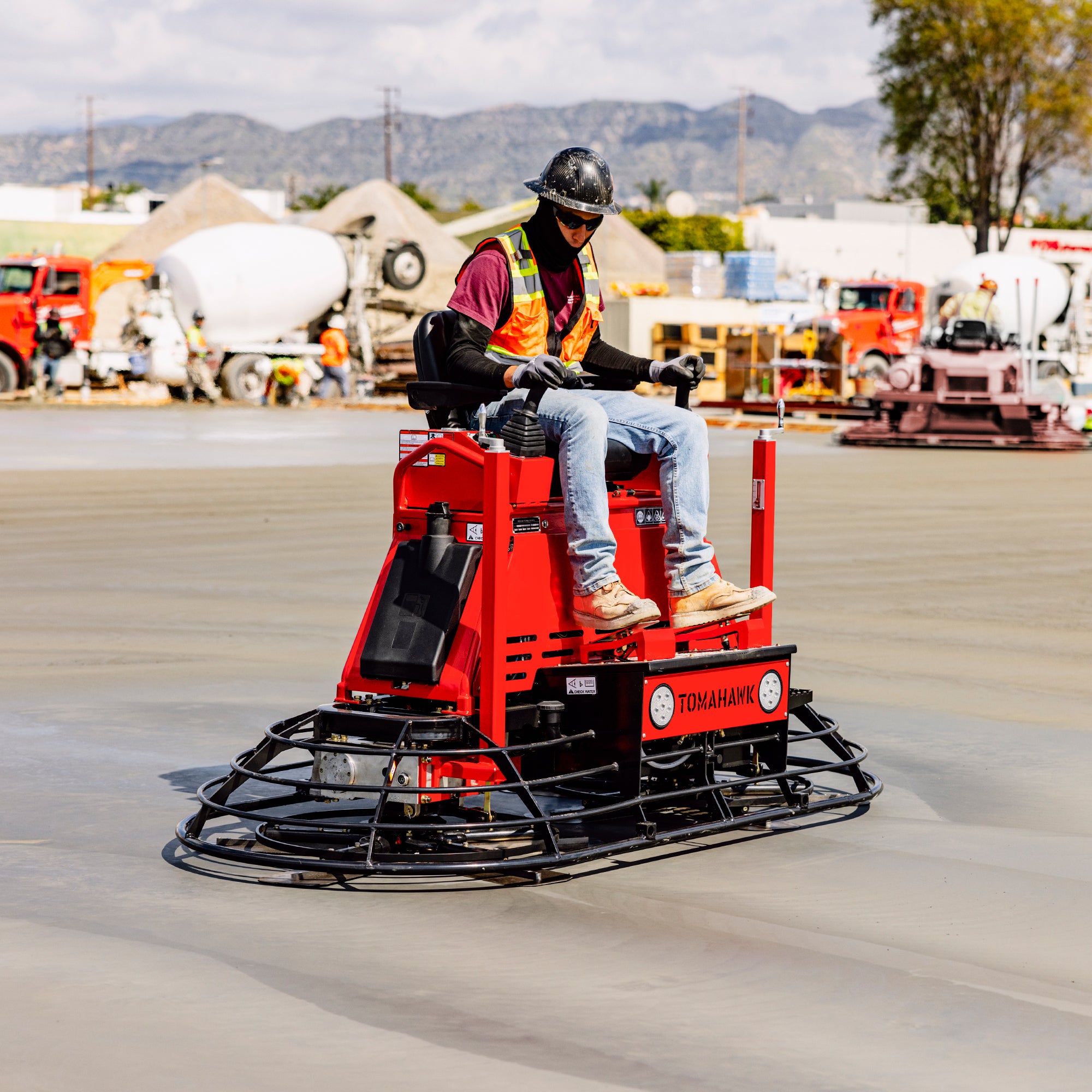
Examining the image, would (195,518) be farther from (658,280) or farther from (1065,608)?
(658,280)

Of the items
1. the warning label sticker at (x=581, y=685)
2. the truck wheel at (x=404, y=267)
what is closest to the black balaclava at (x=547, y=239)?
the warning label sticker at (x=581, y=685)

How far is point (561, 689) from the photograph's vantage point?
19.6 ft

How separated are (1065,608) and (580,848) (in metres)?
6.93

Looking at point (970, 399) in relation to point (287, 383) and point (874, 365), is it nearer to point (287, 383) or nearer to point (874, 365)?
point (874, 365)

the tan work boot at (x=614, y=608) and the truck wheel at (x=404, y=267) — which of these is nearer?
the tan work boot at (x=614, y=608)

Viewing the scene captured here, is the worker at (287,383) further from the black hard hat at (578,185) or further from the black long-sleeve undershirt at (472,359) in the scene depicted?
the black long-sleeve undershirt at (472,359)

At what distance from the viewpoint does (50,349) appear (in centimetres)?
3762

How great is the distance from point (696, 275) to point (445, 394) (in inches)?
1767

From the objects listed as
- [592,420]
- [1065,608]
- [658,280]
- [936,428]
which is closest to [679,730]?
[592,420]

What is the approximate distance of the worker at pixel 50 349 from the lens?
1471 inches

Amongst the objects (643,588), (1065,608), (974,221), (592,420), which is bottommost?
(1065,608)

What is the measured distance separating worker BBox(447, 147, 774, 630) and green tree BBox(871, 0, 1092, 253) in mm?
53787

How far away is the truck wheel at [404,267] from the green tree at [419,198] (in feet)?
247

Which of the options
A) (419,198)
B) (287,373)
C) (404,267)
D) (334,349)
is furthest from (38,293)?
(419,198)
